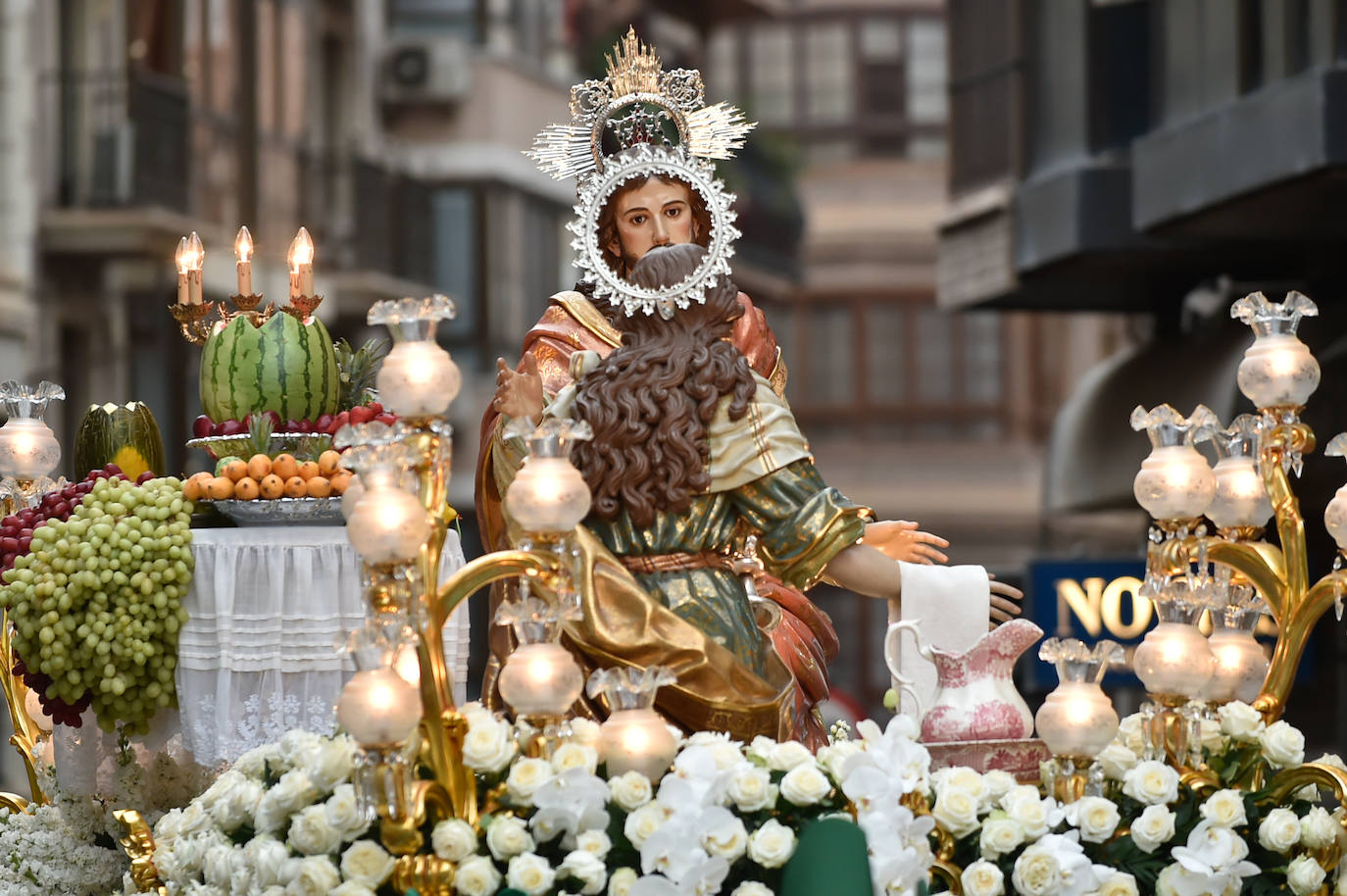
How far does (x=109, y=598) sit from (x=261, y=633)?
1.30 ft

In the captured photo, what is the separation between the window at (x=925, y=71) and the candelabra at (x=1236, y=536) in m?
26.4

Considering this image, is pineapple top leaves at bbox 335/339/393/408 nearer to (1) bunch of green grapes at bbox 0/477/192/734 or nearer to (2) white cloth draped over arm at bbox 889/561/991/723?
(1) bunch of green grapes at bbox 0/477/192/734

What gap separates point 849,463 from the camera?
31.6 meters

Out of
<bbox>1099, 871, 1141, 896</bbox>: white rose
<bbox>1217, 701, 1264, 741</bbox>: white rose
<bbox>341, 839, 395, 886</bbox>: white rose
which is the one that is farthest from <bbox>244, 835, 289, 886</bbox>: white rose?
<bbox>1217, 701, 1264, 741</bbox>: white rose

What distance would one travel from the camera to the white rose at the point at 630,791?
18.6 ft

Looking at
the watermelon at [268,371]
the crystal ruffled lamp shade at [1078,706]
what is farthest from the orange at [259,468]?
the crystal ruffled lamp shade at [1078,706]

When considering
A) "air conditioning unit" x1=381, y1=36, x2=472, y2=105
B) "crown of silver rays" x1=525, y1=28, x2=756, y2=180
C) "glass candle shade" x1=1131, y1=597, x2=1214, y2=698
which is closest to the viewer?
"glass candle shade" x1=1131, y1=597, x2=1214, y2=698

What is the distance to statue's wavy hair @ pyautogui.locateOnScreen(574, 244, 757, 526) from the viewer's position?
21.1 feet

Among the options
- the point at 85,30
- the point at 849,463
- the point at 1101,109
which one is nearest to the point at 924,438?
the point at 849,463

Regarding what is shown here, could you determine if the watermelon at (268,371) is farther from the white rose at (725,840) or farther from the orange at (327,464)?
the white rose at (725,840)

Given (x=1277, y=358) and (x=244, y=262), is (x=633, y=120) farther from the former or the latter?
(x=1277, y=358)

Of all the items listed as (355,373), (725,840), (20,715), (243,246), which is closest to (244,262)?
(243,246)

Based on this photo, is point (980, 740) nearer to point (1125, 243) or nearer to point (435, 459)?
point (435, 459)

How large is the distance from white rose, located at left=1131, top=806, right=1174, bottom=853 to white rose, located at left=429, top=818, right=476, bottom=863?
61.4 inches
